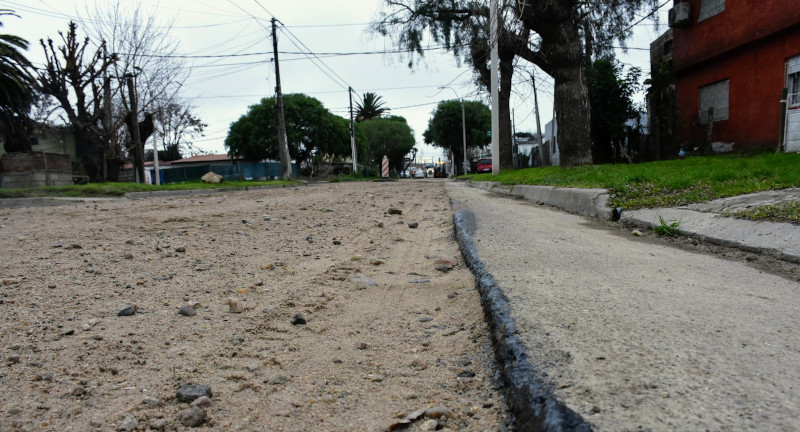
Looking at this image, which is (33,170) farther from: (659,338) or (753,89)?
(753,89)

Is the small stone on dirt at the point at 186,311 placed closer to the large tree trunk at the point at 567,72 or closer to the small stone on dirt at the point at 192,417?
the small stone on dirt at the point at 192,417

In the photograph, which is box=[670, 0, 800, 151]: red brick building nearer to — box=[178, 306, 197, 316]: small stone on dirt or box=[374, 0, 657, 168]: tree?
box=[374, 0, 657, 168]: tree

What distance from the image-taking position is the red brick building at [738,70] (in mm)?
11844

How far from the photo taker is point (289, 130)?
38.3m

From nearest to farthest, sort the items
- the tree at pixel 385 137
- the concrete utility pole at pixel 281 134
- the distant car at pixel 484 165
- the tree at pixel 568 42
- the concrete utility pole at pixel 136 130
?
the tree at pixel 568 42 < the concrete utility pole at pixel 136 130 < the concrete utility pole at pixel 281 134 < the distant car at pixel 484 165 < the tree at pixel 385 137

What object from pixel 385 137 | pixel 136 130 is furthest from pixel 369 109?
pixel 136 130

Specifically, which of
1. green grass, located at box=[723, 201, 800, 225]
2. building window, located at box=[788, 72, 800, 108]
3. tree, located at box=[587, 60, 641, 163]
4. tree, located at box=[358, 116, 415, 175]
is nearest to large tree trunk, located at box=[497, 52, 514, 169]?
tree, located at box=[587, 60, 641, 163]

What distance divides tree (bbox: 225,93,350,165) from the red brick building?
2787 cm

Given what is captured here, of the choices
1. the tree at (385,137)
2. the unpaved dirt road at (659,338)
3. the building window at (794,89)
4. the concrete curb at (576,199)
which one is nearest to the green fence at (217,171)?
the tree at (385,137)

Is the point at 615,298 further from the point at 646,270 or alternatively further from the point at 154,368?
the point at 154,368

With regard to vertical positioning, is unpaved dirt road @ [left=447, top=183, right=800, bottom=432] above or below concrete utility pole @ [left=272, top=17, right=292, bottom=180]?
below

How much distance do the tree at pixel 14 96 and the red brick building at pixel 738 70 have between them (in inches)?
994

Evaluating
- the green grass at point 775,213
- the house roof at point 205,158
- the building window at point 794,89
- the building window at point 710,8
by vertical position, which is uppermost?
the building window at point 710,8

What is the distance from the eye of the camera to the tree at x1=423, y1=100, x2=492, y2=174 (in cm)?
5275
